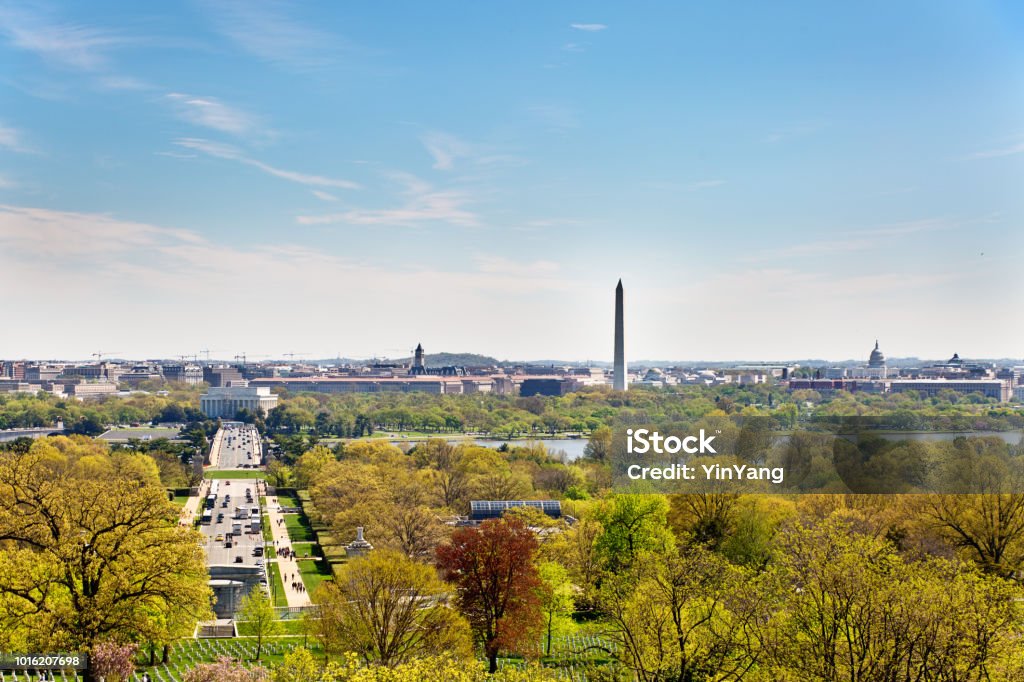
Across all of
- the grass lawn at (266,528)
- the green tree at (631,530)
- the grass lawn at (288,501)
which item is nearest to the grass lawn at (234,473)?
the grass lawn at (288,501)

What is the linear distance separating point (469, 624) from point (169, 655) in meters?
7.34

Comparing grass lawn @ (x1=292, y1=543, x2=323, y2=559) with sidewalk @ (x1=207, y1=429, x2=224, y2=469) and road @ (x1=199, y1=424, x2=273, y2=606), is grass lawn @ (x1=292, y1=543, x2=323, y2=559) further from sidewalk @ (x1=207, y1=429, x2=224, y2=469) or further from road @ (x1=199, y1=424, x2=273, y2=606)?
sidewalk @ (x1=207, y1=429, x2=224, y2=469)

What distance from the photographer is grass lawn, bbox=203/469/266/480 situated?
69250 mm

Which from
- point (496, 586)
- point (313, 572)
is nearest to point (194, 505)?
point (313, 572)

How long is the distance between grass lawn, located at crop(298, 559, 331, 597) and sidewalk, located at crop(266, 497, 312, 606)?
19cm

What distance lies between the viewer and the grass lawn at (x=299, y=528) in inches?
1767

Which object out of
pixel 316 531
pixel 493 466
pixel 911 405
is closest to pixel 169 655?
pixel 316 531

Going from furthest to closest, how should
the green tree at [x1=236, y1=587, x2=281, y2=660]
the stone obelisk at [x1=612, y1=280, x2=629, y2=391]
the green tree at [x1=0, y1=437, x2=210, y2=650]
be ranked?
the stone obelisk at [x1=612, y1=280, x2=629, y2=391]
the green tree at [x1=236, y1=587, x2=281, y2=660]
the green tree at [x1=0, y1=437, x2=210, y2=650]

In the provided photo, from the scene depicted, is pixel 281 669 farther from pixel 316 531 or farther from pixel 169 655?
pixel 316 531

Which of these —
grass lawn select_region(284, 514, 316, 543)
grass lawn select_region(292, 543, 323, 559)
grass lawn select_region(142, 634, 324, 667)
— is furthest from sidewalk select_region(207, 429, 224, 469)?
grass lawn select_region(142, 634, 324, 667)

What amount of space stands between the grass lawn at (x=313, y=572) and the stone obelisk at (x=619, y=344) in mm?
56787

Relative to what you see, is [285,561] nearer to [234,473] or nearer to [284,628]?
[284,628]

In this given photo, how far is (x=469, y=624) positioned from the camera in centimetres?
2425

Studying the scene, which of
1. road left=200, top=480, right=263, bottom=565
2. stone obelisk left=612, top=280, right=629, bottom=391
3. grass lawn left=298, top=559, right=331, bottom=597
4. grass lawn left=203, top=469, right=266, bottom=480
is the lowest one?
grass lawn left=203, top=469, right=266, bottom=480
